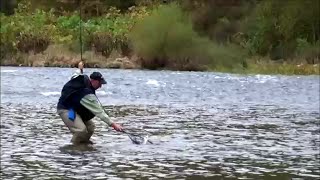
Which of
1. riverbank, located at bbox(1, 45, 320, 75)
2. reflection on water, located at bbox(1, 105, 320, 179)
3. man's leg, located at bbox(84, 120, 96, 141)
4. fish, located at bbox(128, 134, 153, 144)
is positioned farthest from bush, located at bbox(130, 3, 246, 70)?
man's leg, located at bbox(84, 120, 96, 141)

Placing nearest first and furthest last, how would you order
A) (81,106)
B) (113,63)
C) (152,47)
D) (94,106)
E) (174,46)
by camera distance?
(94,106)
(81,106)
(152,47)
(174,46)
(113,63)

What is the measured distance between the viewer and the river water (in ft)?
38.1

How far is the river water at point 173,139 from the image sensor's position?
38.1 feet

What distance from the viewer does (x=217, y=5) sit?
55969mm

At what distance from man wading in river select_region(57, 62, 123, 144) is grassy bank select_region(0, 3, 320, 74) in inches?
1500

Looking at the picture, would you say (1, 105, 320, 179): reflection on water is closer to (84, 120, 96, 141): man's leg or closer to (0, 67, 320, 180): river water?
(0, 67, 320, 180): river water

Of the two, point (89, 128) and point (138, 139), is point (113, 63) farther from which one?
point (89, 128)

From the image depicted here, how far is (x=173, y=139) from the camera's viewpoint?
51.0 feet

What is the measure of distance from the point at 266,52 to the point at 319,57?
4.70 metres

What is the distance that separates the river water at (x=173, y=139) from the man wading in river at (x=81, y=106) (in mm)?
373

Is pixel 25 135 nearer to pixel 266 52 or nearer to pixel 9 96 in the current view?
pixel 9 96

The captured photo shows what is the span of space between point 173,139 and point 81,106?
2140 mm

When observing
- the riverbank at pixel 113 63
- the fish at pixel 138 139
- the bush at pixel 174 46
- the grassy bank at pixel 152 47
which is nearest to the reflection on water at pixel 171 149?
the fish at pixel 138 139

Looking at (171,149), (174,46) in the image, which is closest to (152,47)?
(174,46)
